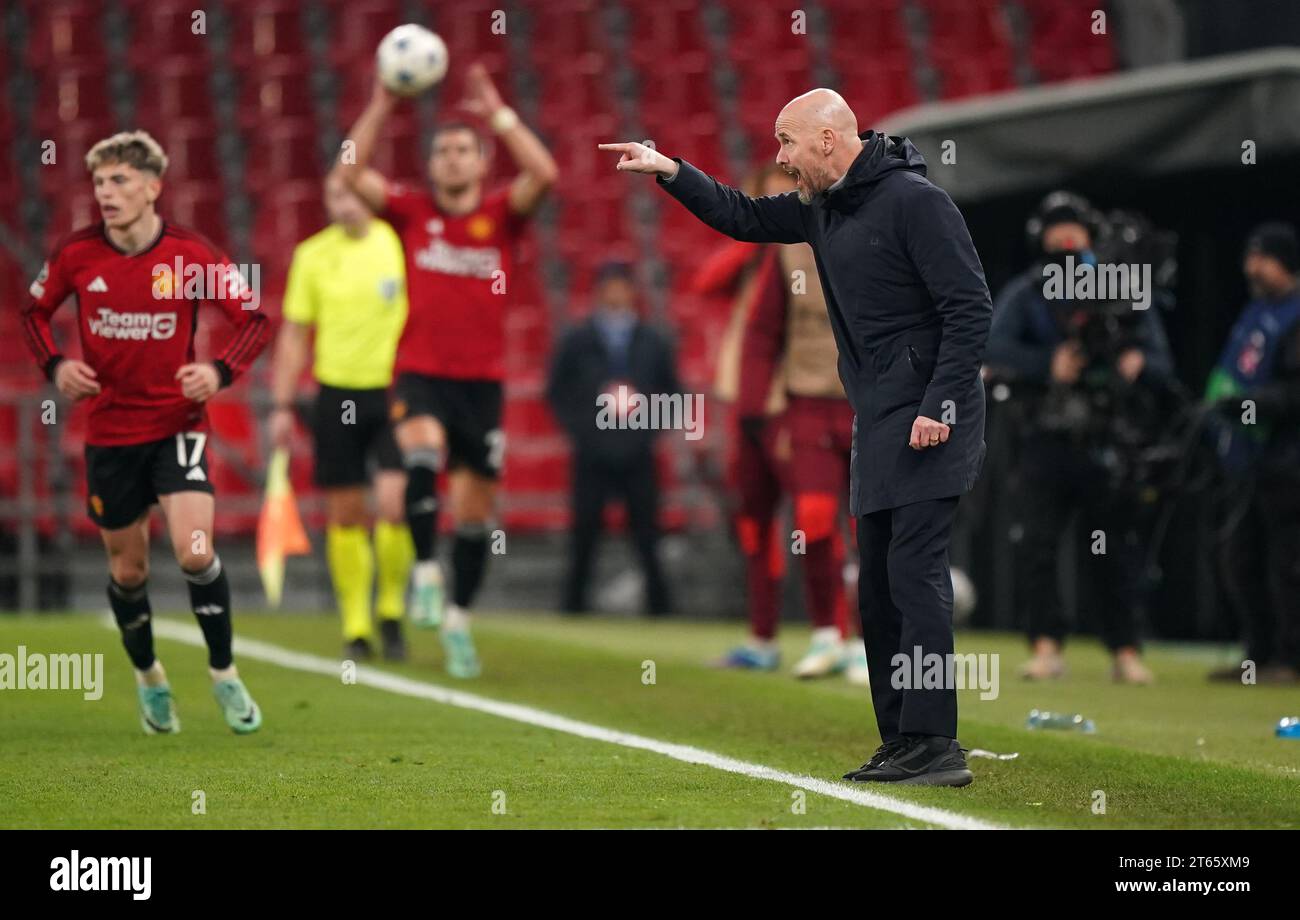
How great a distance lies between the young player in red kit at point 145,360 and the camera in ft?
25.2

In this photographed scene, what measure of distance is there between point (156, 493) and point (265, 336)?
695mm

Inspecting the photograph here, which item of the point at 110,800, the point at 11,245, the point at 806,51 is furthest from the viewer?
the point at 806,51

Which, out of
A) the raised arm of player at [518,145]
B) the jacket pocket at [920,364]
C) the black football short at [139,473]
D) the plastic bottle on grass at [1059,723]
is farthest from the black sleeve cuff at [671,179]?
the raised arm of player at [518,145]

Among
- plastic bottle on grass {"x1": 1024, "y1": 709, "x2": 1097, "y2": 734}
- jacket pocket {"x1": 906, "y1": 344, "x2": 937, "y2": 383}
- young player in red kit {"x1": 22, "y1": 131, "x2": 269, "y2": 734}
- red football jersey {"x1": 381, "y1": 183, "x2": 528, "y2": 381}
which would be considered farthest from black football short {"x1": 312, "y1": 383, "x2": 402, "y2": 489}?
jacket pocket {"x1": 906, "y1": 344, "x2": 937, "y2": 383}

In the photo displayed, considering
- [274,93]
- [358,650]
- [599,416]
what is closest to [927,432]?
[358,650]

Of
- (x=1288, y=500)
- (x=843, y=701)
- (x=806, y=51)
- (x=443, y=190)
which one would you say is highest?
(x=806, y=51)

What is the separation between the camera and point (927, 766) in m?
6.32

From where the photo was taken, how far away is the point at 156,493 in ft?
25.7

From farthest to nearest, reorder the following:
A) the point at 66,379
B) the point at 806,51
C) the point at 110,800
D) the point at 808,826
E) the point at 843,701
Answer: the point at 806,51
the point at 843,701
the point at 66,379
the point at 110,800
the point at 808,826

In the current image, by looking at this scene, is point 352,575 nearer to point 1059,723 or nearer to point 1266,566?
point 1059,723

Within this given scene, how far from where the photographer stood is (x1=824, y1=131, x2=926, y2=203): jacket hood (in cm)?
650

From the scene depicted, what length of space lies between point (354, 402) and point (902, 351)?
5.52 m

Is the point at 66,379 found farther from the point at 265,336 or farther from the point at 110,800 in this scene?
the point at 110,800
